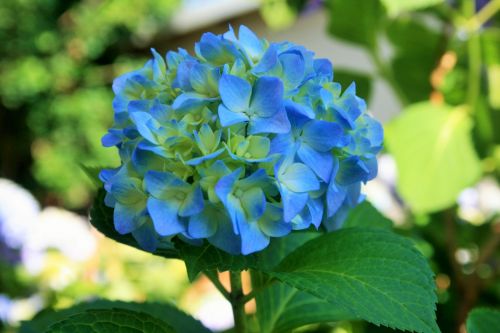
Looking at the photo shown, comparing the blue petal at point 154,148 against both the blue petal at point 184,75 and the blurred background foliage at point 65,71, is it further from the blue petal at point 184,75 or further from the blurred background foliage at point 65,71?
the blurred background foliage at point 65,71

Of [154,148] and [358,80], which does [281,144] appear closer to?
[154,148]

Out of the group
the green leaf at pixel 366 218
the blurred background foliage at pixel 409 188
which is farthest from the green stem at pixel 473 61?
the green leaf at pixel 366 218

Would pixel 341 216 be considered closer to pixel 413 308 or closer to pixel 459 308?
pixel 413 308

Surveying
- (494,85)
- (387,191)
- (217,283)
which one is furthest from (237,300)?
(387,191)

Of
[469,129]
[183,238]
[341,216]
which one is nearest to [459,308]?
[469,129]

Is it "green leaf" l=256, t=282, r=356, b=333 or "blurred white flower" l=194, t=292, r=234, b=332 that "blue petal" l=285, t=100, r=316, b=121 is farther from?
"blurred white flower" l=194, t=292, r=234, b=332
